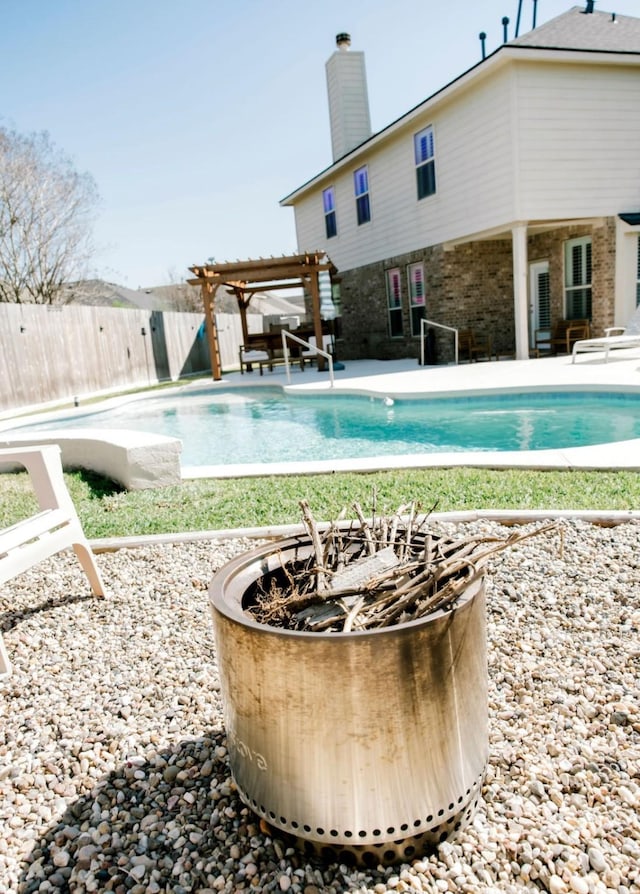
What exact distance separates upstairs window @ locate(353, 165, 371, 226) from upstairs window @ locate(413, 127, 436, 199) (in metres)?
2.37

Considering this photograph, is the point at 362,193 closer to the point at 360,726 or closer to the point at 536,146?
the point at 536,146

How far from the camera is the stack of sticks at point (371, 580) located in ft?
4.26

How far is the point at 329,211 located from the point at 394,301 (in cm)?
448

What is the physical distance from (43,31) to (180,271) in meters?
33.8

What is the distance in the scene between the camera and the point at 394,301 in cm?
1546

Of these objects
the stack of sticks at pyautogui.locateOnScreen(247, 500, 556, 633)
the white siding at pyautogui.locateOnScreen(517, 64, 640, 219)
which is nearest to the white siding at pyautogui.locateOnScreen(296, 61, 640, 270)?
the white siding at pyautogui.locateOnScreen(517, 64, 640, 219)

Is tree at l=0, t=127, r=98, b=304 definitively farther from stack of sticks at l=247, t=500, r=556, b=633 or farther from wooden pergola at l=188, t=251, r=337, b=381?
stack of sticks at l=247, t=500, r=556, b=633

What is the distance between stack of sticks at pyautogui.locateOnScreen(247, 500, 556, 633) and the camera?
130cm

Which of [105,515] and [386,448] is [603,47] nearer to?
[386,448]

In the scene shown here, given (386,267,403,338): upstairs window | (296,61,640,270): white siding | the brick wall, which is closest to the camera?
(296,61,640,270): white siding

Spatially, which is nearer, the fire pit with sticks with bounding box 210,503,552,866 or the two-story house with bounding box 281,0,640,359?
the fire pit with sticks with bounding box 210,503,552,866

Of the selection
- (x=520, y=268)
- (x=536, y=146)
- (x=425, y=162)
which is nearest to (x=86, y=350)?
(x=425, y=162)

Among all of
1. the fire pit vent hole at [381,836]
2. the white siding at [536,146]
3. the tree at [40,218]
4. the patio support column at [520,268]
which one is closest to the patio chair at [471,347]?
the patio support column at [520,268]

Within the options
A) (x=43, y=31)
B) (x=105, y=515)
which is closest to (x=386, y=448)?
(x=105, y=515)
